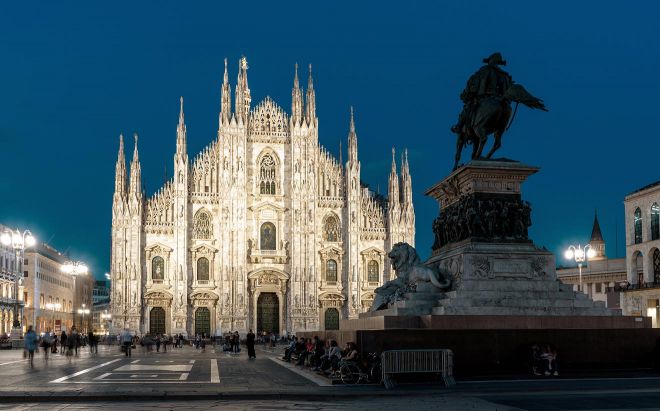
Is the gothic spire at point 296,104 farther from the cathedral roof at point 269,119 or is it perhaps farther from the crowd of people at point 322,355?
the crowd of people at point 322,355

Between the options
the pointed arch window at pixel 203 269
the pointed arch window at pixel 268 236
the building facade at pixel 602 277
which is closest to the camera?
the pointed arch window at pixel 203 269

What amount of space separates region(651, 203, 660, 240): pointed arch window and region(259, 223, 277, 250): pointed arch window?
90.4 ft

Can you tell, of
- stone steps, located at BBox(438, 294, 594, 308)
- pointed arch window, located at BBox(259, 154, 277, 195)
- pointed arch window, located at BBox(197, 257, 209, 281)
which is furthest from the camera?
pointed arch window, located at BBox(259, 154, 277, 195)

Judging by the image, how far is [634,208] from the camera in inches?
2493

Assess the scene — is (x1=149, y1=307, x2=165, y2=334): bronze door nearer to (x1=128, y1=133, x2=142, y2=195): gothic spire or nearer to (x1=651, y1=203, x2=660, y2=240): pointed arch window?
(x1=128, y1=133, x2=142, y2=195): gothic spire

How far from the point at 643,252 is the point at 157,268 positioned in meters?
35.5

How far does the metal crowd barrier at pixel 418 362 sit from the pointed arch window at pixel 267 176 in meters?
49.8

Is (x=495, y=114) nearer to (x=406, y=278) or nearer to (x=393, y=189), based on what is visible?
(x=406, y=278)

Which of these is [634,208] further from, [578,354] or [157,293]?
[578,354]

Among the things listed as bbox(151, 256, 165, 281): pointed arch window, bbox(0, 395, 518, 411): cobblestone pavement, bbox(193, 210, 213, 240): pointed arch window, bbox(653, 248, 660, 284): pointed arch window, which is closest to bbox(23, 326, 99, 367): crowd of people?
bbox(0, 395, 518, 411): cobblestone pavement

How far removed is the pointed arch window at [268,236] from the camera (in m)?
67.1

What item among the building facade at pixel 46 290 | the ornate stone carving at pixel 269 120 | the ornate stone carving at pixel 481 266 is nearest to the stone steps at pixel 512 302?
the ornate stone carving at pixel 481 266

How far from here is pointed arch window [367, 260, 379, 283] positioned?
2707 inches

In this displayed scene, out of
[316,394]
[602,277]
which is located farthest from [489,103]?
[602,277]
